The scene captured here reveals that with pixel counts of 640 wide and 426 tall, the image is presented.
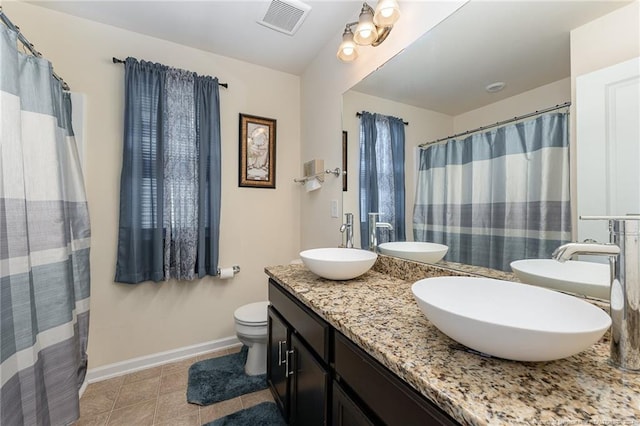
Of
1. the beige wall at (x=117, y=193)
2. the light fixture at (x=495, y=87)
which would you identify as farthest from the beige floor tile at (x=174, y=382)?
the light fixture at (x=495, y=87)

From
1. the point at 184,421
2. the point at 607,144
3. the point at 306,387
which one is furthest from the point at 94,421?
the point at 607,144

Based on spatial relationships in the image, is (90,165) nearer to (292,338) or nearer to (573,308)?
(292,338)

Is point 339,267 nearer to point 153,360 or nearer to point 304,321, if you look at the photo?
point 304,321

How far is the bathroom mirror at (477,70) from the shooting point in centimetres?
85

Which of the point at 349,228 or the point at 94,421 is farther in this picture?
the point at 349,228

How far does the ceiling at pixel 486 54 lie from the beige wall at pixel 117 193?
4.38 feet

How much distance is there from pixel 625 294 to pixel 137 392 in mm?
2394

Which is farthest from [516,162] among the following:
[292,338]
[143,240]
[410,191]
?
[143,240]

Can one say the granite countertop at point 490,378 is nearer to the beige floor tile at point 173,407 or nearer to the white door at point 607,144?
the white door at point 607,144

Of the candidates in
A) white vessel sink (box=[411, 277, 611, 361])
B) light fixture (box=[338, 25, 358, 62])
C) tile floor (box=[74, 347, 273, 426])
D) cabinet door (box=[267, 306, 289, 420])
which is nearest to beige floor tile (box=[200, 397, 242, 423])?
tile floor (box=[74, 347, 273, 426])

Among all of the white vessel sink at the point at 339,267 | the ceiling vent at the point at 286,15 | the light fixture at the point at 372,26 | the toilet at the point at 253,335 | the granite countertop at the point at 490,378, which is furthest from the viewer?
the toilet at the point at 253,335

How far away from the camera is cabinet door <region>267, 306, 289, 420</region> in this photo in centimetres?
131

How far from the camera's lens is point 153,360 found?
1.98 m

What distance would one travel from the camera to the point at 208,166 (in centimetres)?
209
